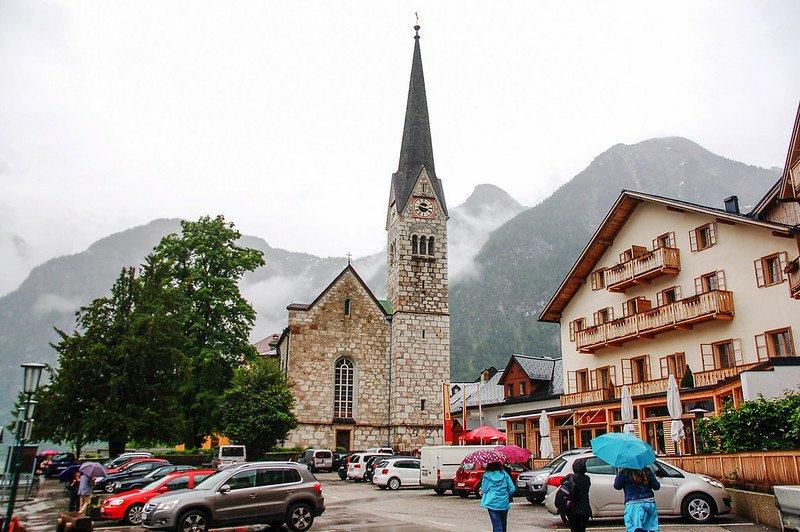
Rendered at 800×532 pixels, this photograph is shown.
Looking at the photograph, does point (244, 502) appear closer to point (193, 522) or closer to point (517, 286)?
point (193, 522)

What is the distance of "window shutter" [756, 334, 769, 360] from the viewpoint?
26.1 meters

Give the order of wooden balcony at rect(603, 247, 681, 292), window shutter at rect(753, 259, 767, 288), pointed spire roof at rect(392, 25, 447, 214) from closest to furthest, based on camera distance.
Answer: window shutter at rect(753, 259, 767, 288) → wooden balcony at rect(603, 247, 681, 292) → pointed spire roof at rect(392, 25, 447, 214)

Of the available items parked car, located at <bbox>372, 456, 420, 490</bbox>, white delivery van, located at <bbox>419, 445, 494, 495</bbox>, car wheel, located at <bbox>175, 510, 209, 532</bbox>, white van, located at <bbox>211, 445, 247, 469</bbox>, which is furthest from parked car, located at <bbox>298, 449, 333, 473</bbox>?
car wheel, located at <bbox>175, 510, 209, 532</bbox>

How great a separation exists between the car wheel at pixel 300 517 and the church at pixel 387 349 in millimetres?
32374

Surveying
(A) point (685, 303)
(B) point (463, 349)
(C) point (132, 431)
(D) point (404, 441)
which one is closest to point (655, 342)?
(A) point (685, 303)

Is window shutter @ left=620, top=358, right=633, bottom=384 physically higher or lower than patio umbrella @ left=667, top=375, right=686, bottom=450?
higher

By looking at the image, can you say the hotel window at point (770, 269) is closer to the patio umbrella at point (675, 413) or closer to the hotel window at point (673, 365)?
the hotel window at point (673, 365)

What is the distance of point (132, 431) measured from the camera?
111 ft

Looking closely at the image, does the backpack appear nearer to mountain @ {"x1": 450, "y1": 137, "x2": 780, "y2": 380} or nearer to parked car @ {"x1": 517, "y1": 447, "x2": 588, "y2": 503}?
parked car @ {"x1": 517, "y1": 447, "x2": 588, "y2": 503}

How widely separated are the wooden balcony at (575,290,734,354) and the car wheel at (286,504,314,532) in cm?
1940

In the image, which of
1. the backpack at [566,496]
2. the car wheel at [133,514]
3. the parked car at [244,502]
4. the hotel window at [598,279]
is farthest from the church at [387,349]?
the backpack at [566,496]

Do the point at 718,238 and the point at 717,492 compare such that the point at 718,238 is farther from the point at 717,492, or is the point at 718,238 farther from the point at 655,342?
the point at 717,492

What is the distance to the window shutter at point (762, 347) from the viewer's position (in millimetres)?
26078

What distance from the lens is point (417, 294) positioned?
52.9 m
